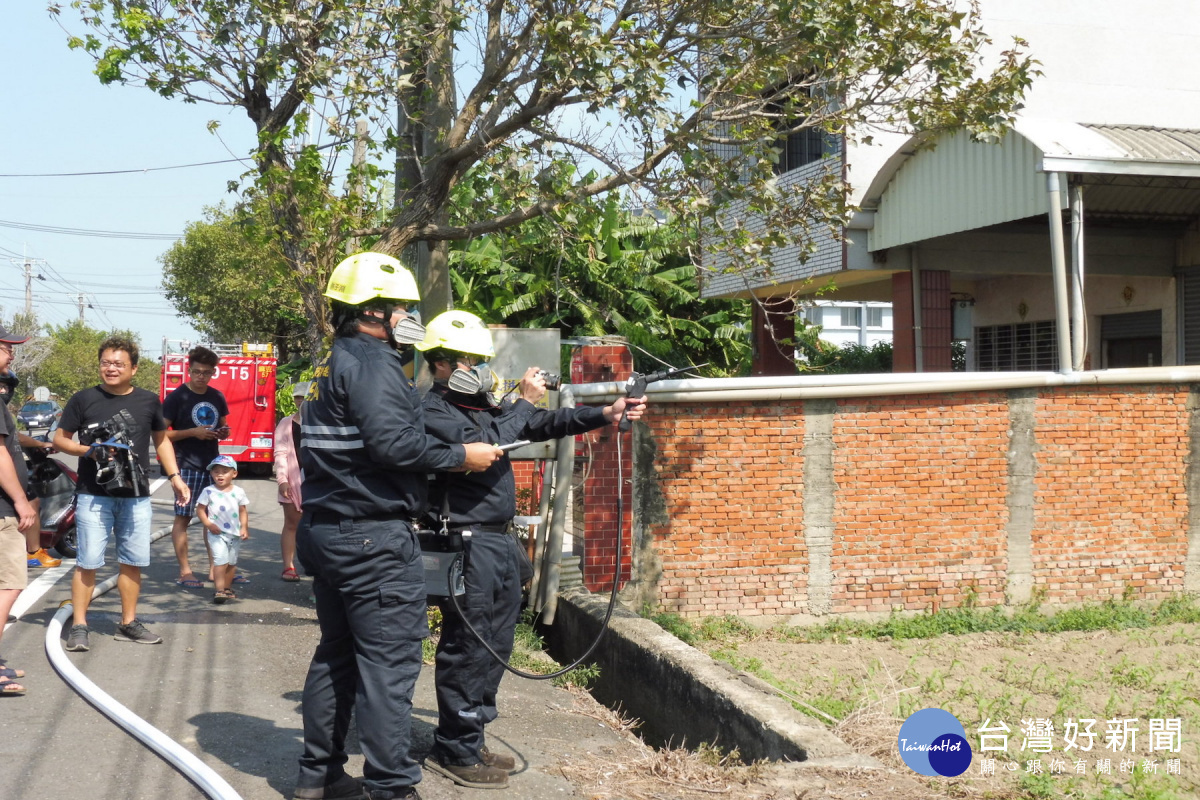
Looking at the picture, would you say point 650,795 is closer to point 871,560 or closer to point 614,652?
point 614,652

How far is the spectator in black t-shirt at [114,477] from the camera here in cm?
678

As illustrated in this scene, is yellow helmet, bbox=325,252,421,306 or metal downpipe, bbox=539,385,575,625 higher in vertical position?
yellow helmet, bbox=325,252,421,306

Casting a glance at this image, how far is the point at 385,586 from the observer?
166 inches

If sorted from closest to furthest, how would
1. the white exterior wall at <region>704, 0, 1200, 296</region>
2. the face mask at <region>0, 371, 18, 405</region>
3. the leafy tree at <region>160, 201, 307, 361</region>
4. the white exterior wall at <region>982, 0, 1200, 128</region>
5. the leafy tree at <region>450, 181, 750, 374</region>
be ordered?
the face mask at <region>0, 371, 18, 405</region> < the white exterior wall at <region>704, 0, 1200, 296</region> < the white exterior wall at <region>982, 0, 1200, 128</region> < the leafy tree at <region>450, 181, 750, 374</region> < the leafy tree at <region>160, 201, 307, 361</region>

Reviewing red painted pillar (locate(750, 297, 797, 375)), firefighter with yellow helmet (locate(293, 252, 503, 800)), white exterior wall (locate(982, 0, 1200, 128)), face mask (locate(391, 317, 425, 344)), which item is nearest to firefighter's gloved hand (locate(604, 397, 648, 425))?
firefighter with yellow helmet (locate(293, 252, 503, 800))

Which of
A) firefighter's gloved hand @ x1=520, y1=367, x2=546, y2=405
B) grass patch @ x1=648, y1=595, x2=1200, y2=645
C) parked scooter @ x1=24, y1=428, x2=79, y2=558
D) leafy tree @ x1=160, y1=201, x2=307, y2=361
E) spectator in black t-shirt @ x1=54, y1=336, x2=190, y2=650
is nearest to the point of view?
firefighter's gloved hand @ x1=520, y1=367, x2=546, y2=405

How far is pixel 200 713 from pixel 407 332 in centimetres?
254

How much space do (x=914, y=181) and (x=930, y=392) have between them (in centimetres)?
516

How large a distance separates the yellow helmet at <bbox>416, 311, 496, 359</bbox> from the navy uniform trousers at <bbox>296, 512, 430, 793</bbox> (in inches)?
36.0

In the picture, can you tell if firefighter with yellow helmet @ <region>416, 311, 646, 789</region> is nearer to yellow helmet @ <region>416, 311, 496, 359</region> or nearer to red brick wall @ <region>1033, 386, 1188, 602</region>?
yellow helmet @ <region>416, 311, 496, 359</region>

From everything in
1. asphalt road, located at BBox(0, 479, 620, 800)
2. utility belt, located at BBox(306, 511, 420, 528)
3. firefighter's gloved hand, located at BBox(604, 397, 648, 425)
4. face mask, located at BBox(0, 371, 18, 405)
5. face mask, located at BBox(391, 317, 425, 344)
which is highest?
face mask, located at BBox(391, 317, 425, 344)

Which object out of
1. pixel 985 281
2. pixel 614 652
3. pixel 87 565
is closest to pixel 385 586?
pixel 614 652

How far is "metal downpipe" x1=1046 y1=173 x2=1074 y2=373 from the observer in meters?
9.32

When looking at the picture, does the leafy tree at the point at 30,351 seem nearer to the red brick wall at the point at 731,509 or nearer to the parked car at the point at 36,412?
the parked car at the point at 36,412
